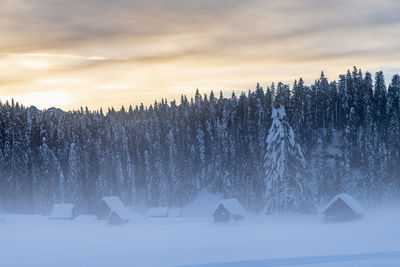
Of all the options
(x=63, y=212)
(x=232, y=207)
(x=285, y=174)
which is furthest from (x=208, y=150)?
(x=285, y=174)

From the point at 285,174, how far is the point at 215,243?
1384 cm

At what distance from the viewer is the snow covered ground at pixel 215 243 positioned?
30797mm

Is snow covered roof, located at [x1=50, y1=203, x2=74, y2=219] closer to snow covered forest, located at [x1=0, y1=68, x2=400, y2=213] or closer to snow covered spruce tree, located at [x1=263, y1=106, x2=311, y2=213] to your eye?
snow covered forest, located at [x1=0, y1=68, x2=400, y2=213]

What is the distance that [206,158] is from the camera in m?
93.9

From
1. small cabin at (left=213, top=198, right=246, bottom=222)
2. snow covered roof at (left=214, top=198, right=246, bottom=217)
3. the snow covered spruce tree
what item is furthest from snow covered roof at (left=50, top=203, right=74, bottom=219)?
the snow covered spruce tree

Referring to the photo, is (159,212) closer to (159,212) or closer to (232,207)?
(159,212)

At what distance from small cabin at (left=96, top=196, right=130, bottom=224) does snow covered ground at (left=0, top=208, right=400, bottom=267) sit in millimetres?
2919

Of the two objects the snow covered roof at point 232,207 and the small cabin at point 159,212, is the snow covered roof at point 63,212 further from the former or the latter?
the snow covered roof at point 232,207

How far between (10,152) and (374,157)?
64783 millimetres

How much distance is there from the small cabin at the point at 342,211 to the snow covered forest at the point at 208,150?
20794 mm

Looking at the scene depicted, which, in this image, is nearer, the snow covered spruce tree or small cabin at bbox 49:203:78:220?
the snow covered spruce tree

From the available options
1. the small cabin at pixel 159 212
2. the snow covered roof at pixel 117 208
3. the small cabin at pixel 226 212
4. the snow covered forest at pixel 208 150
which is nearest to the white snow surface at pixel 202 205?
the snow covered forest at pixel 208 150

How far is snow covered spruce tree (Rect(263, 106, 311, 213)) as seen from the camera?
152 feet

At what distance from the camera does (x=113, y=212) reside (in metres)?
54.4
